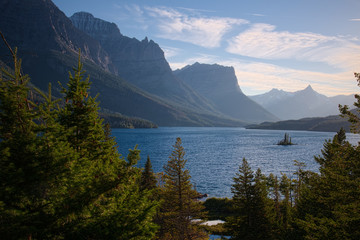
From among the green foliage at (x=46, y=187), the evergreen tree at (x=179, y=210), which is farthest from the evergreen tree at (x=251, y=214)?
the green foliage at (x=46, y=187)

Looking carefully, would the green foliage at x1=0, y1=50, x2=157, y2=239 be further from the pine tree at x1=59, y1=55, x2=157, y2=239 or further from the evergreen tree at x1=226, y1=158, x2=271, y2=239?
the evergreen tree at x1=226, y1=158, x2=271, y2=239

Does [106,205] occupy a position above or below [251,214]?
above

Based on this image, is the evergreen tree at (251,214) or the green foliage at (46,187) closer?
the green foliage at (46,187)

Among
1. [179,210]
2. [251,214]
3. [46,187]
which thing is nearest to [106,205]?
[46,187]

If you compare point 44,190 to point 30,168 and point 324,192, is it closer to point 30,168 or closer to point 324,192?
point 30,168

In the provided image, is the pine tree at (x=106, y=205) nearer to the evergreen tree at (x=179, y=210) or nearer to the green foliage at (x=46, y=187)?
the green foliage at (x=46, y=187)

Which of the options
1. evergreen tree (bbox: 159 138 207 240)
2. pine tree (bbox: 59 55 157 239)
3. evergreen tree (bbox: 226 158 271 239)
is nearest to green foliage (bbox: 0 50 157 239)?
pine tree (bbox: 59 55 157 239)

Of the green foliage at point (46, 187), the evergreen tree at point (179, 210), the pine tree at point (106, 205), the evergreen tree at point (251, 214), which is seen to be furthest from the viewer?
the evergreen tree at point (251, 214)

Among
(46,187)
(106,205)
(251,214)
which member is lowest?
(251,214)

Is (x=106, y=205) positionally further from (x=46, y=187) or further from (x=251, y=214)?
(x=251, y=214)

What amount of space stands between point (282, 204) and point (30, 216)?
160 feet

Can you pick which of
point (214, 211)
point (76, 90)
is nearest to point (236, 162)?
point (214, 211)

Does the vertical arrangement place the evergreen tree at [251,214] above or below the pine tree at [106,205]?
below

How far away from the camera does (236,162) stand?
107750 mm
